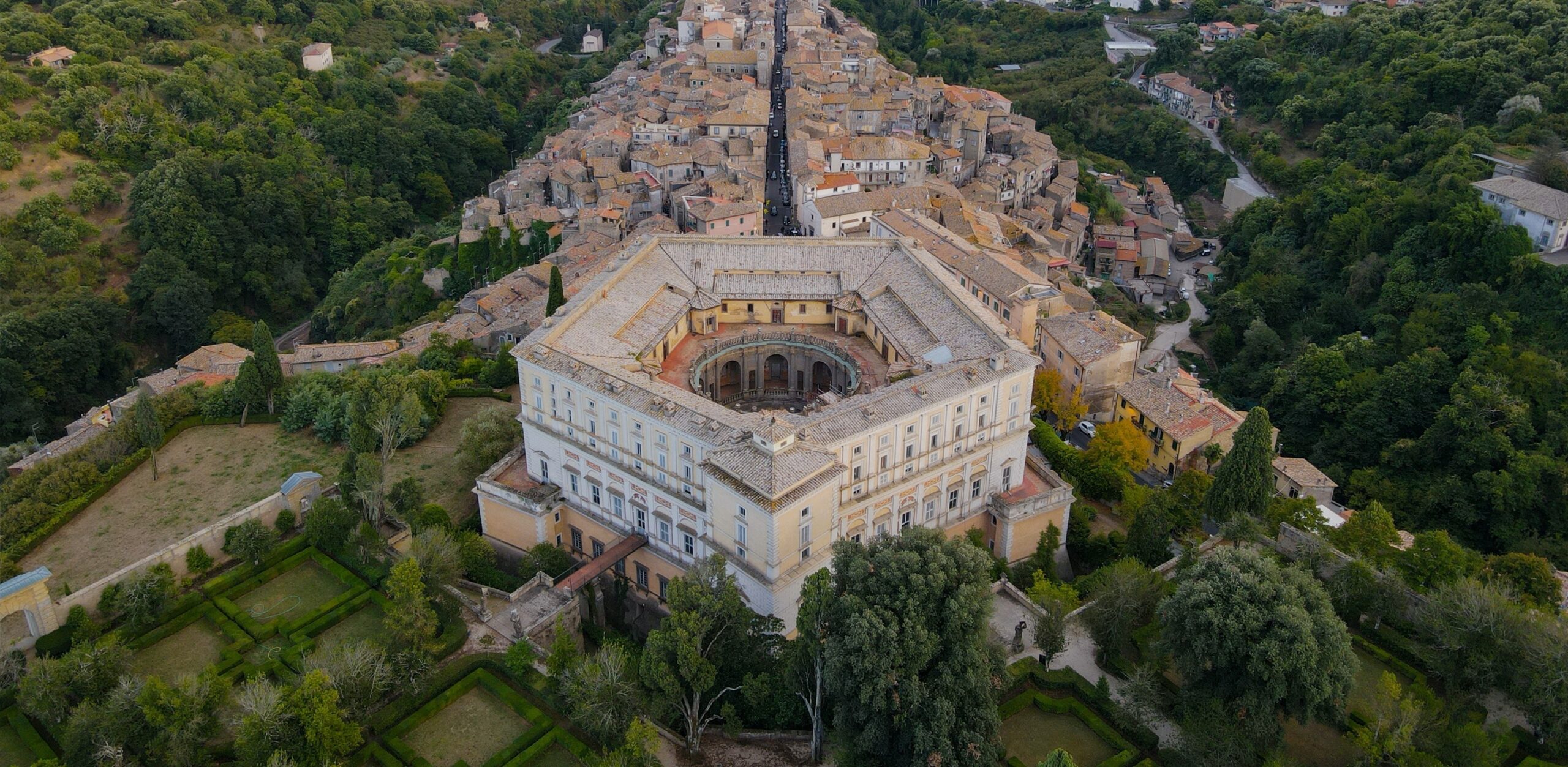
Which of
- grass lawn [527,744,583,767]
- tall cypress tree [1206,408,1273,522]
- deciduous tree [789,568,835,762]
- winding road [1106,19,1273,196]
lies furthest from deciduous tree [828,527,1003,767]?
winding road [1106,19,1273,196]

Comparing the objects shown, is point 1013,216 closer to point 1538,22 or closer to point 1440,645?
point 1538,22

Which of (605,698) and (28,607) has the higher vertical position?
(605,698)

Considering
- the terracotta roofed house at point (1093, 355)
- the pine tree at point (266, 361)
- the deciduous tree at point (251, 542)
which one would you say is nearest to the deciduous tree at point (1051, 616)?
the terracotta roofed house at point (1093, 355)

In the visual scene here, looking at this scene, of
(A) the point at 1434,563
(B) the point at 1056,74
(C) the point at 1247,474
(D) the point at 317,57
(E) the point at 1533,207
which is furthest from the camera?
(B) the point at 1056,74

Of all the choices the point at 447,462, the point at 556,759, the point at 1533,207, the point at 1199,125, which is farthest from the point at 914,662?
the point at 1199,125

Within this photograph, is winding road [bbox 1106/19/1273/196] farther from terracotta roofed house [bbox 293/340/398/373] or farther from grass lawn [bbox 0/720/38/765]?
grass lawn [bbox 0/720/38/765]

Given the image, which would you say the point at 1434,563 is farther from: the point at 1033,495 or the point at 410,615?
the point at 410,615
